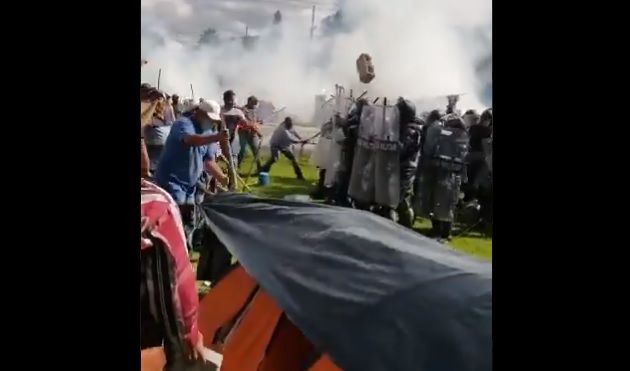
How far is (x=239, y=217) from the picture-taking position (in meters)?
2.13

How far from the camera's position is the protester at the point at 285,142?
6.86 ft

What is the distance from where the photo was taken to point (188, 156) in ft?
7.00

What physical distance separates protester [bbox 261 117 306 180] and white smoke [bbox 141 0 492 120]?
0.06m

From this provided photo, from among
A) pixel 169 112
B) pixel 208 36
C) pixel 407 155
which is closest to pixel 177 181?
pixel 169 112

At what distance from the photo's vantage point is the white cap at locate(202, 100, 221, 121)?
210 cm

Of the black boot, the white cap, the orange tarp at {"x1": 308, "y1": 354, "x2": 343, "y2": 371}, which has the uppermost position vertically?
the white cap

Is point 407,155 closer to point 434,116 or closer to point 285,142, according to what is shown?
point 434,116

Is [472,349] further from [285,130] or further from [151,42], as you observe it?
[151,42]

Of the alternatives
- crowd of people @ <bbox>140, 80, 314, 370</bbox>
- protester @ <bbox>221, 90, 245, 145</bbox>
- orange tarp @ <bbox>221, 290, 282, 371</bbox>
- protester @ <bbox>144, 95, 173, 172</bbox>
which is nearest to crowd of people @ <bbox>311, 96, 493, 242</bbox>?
crowd of people @ <bbox>140, 80, 314, 370</bbox>

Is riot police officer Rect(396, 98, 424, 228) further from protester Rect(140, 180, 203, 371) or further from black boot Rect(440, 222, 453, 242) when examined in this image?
protester Rect(140, 180, 203, 371)

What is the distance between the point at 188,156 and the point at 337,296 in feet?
2.00
